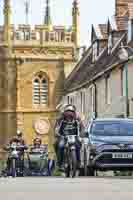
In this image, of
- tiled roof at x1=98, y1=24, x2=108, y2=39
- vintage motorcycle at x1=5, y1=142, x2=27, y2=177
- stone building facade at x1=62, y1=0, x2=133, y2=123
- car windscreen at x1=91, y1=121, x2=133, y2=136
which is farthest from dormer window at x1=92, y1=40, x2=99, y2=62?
car windscreen at x1=91, y1=121, x2=133, y2=136

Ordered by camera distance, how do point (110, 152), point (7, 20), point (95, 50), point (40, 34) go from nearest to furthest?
point (110, 152)
point (95, 50)
point (40, 34)
point (7, 20)

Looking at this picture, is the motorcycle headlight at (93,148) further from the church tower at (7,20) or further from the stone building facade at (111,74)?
the church tower at (7,20)

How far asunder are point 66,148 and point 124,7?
33151 millimetres

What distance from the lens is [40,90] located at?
81.0m

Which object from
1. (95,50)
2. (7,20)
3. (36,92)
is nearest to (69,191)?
(95,50)

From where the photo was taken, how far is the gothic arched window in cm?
8025

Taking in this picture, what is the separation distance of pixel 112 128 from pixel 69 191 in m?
6.95

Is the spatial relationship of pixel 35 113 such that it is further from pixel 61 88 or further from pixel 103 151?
pixel 103 151

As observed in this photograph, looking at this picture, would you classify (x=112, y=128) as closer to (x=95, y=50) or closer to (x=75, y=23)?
(x=95, y=50)

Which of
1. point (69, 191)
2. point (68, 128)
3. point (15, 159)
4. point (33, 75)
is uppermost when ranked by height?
point (68, 128)

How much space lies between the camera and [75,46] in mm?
79250

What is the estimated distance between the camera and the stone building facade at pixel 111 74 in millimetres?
39469

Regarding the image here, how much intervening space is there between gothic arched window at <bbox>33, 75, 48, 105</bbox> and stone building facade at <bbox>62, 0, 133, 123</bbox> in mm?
19308

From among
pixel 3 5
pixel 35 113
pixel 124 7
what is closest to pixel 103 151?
pixel 124 7
